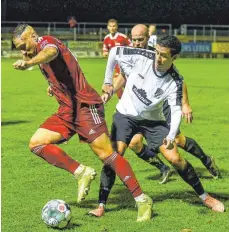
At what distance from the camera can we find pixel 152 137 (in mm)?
7922

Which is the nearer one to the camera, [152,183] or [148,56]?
[148,56]

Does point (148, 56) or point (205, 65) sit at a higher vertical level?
point (148, 56)

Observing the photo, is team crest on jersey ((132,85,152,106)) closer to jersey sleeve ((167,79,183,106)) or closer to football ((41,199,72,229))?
jersey sleeve ((167,79,183,106))

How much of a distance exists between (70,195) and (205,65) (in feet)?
98.2

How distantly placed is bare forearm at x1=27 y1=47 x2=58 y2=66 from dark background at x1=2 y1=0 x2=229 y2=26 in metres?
45.4

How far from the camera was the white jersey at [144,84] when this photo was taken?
750 centimetres

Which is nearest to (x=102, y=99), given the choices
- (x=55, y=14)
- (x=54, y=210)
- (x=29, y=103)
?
(x=54, y=210)

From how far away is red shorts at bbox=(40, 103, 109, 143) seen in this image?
748 centimetres

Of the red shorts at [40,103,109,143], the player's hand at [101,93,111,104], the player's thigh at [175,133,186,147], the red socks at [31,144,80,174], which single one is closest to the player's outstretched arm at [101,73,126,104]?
the player's hand at [101,93,111,104]

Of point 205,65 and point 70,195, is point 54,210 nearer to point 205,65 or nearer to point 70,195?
point 70,195

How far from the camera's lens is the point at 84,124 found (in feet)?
24.6

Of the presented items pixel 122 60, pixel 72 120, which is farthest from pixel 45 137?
pixel 122 60

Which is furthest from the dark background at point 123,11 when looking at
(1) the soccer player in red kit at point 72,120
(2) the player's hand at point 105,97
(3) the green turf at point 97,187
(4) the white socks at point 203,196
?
(4) the white socks at point 203,196

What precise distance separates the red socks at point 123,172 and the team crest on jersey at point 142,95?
2.32 feet
